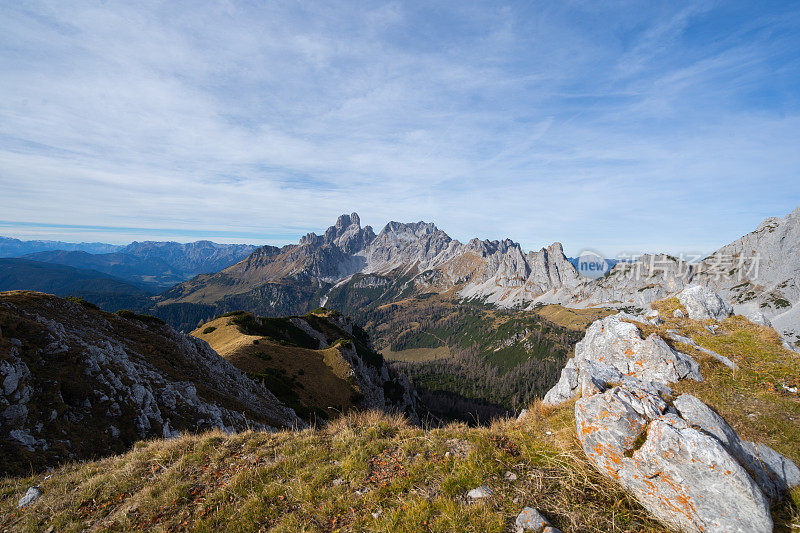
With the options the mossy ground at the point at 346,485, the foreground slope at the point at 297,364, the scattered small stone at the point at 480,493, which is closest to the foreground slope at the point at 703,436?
the mossy ground at the point at 346,485

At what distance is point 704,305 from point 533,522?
66.7ft

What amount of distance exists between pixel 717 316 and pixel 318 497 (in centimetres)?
2341

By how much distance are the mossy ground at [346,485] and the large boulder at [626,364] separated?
1622 millimetres

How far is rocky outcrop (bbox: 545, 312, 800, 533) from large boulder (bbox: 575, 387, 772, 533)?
14 millimetres

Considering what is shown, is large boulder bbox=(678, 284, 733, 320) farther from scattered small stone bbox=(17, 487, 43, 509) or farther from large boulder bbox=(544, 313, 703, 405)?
scattered small stone bbox=(17, 487, 43, 509)

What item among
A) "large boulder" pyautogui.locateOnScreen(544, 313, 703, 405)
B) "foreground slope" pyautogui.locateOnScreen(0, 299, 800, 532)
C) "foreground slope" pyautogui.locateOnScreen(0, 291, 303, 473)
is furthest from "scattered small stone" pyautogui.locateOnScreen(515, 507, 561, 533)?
"foreground slope" pyautogui.locateOnScreen(0, 291, 303, 473)

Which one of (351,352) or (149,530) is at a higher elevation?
(149,530)

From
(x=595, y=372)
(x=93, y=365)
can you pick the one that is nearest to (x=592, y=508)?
(x=595, y=372)

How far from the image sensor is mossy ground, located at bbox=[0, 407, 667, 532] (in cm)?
609

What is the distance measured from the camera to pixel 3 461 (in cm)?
1136

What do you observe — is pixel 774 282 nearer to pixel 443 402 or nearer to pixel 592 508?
pixel 443 402

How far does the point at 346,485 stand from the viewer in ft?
24.6

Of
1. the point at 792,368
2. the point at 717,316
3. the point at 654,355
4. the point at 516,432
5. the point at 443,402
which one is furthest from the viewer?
the point at 443,402

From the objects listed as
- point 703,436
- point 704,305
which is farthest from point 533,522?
point 704,305
